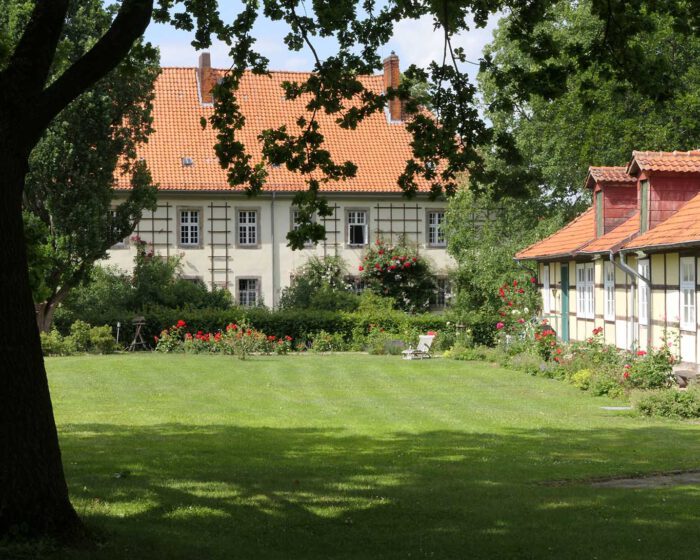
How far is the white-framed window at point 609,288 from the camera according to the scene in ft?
80.7

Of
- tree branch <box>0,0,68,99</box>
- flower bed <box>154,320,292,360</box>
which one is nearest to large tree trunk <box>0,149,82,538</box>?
tree branch <box>0,0,68,99</box>

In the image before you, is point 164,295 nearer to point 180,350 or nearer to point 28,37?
point 180,350

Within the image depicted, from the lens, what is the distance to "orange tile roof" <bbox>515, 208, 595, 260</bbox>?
89.6ft

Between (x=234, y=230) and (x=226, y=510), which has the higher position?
(x=234, y=230)

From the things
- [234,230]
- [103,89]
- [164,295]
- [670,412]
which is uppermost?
[103,89]

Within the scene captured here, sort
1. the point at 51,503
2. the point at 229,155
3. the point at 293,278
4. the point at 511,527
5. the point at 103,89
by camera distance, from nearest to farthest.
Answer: the point at 51,503, the point at 511,527, the point at 229,155, the point at 103,89, the point at 293,278

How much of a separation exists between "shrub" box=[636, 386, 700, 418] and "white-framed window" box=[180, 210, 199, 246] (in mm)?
23623

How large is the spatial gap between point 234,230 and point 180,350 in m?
8.68

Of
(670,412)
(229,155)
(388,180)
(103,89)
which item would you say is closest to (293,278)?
(388,180)

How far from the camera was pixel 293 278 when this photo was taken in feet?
125

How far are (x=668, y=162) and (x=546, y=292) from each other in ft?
33.1

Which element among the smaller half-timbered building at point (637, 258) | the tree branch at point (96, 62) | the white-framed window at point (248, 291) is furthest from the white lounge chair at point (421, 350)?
the tree branch at point (96, 62)

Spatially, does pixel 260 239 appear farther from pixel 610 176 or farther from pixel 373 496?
pixel 373 496

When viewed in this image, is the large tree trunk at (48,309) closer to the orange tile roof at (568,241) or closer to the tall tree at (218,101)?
the orange tile roof at (568,241)
